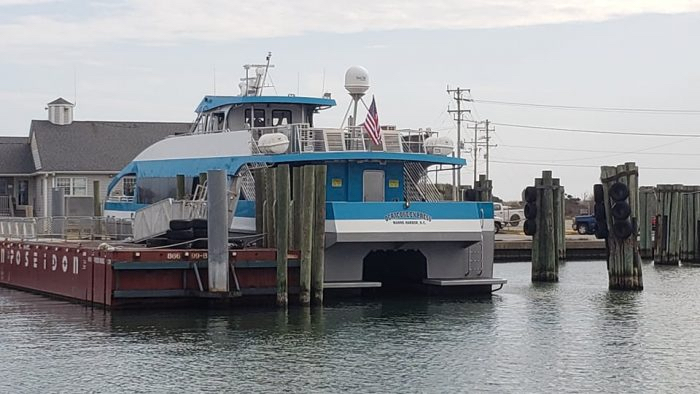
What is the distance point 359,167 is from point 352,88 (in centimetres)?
308

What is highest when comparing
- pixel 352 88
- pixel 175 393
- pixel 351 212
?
pixel 352 88

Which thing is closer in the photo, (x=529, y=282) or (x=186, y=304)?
(x=186, y=304)

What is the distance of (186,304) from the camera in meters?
26.9

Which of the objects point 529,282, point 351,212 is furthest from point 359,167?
point 529,282

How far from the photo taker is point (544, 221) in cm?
3441

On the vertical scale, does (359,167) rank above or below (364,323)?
above

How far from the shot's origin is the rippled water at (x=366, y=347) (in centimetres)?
1939

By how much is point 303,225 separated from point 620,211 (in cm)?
929

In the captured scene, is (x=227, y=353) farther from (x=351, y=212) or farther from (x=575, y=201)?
(x=575, y=201)

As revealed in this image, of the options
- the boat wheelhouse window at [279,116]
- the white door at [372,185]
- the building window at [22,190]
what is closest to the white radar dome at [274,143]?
the white door at [372,185]

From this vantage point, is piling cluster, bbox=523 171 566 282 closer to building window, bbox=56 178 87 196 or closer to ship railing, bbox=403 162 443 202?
ship railing, bbox=403 162 443 202

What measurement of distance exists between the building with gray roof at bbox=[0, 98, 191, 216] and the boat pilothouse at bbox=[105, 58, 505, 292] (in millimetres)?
27177

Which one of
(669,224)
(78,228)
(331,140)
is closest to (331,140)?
(331,140)

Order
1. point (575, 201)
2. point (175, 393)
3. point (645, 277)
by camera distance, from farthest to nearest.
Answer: point (575, 201) → point (645, 277) → point (175, 393)
